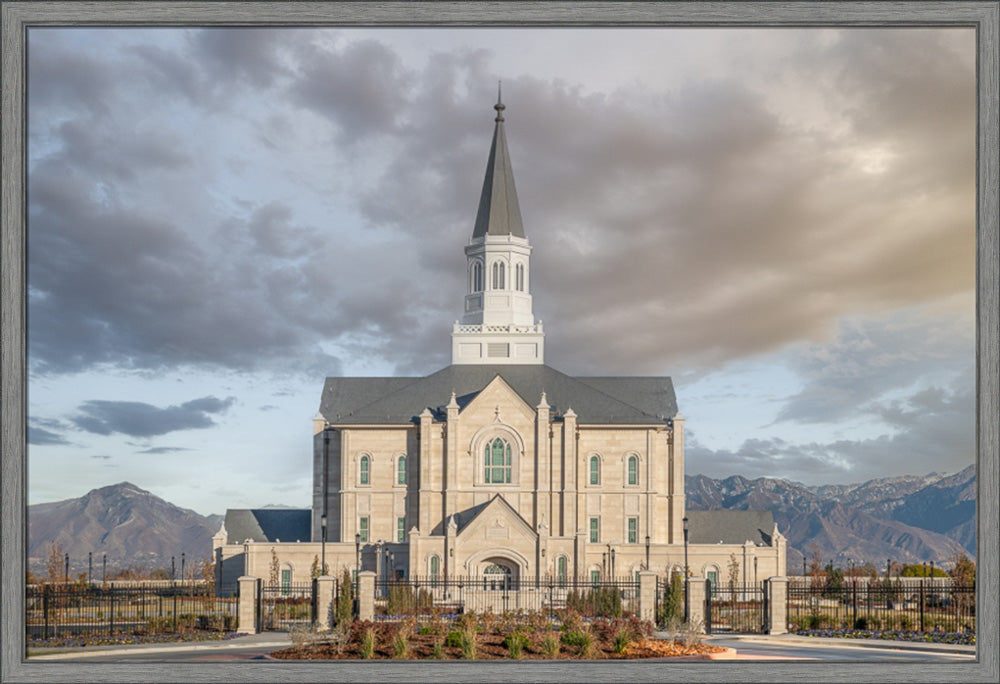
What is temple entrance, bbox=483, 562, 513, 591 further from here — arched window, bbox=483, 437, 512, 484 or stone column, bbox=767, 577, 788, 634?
stone column, bbox=767, 577, 788, 634

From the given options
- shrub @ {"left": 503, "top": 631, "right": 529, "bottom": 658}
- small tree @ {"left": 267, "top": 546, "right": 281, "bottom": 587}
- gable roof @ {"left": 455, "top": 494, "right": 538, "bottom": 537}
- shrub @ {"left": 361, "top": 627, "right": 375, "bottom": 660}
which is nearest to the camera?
shrub @ {"left": 361, "top": 627, "right": 375, "bottom": 660}

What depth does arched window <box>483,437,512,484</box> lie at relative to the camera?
62.7 m

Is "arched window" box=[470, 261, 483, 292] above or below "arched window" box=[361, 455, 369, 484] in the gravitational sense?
above

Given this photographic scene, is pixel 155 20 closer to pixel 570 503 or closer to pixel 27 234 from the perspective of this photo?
pixel 27 234

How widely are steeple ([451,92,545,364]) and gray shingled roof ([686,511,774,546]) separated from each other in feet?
42.9

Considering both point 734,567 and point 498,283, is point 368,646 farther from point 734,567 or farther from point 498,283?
point 498,283

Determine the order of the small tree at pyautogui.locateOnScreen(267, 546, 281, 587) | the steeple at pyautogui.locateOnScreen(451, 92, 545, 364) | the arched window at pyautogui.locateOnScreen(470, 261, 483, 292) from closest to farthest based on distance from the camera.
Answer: the small tree at pyautogui.locateOnScreen(267, 546, 281, 587), the steeple at pyautogui.locateOnScreen(451, 92, 545, 364), the arched window at pyautogui.locateOnScreen(470, 261, 483, 292)

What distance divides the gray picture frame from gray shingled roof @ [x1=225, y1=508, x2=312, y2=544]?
2019 inches

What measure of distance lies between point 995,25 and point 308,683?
12.3 metres

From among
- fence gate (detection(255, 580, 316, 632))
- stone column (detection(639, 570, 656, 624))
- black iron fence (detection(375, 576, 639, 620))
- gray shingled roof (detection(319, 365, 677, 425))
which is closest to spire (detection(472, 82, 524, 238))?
gray shingled roof (detection(319, 365, 677, 425))

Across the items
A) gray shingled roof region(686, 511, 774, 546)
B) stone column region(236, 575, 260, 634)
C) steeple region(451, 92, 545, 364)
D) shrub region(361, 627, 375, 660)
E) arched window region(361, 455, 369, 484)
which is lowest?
gray shingled roof region(686, 511, 774, 546)

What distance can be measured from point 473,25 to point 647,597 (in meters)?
23.4

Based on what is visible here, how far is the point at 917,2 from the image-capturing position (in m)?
15.5

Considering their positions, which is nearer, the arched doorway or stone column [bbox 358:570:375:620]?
stone column [bbox 358:570:375:620]
